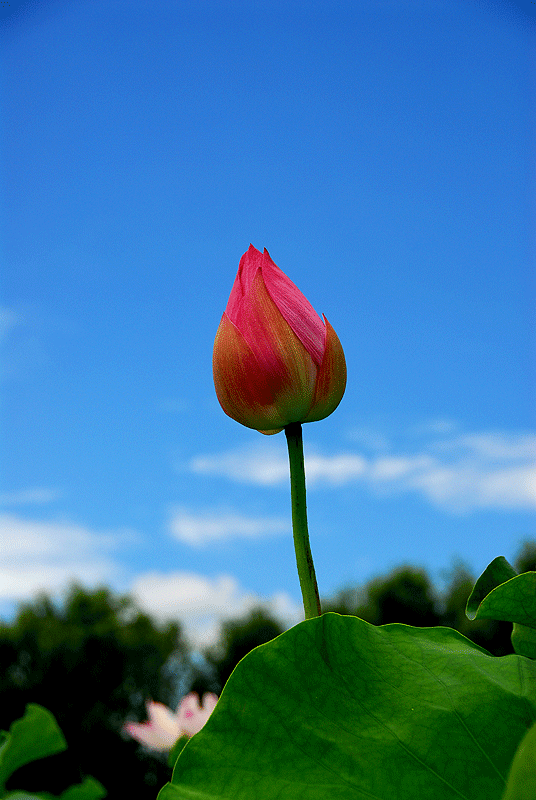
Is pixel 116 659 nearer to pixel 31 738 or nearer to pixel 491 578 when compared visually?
pixel 31 738

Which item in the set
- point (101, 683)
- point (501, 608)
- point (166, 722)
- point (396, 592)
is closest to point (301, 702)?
point (501, 608)

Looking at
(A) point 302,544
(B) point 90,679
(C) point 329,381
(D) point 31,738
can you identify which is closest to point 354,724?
(A) point 302,544

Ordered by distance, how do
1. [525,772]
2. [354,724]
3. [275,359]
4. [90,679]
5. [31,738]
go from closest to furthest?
[525,772] < [354,724] < [275,359] < [31,738] < [90,679]

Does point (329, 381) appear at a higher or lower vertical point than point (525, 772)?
higher

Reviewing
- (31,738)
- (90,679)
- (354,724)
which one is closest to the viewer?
(354,724)

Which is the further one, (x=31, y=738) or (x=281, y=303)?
(x=31, y=738)

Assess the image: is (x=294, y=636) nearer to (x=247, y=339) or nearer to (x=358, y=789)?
(x=358, y=789)

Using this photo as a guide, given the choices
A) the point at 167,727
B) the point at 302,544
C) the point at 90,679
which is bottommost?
the point at 90,679
